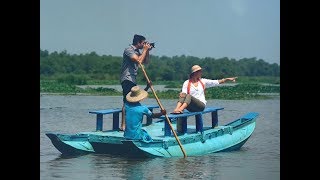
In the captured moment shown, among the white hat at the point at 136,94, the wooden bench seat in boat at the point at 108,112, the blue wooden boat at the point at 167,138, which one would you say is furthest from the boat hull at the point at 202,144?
the white hat at the point at 136,94

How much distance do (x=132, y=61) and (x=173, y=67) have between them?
0.34 meters

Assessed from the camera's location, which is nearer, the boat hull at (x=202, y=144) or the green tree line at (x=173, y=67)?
the boat hull at (x=202, y=144)

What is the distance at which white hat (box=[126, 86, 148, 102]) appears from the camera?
5680 mm

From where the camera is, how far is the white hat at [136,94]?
5.68m

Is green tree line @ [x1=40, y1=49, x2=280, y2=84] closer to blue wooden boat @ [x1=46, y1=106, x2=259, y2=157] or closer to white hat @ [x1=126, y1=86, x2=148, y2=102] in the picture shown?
white hat @ [x1=126, y1=86, x2=148, y2=102]

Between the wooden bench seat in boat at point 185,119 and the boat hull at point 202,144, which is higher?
the wooden bench seat in boat at point 185,119

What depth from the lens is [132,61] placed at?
5773mm

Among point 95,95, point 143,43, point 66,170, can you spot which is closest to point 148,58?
point 143,43

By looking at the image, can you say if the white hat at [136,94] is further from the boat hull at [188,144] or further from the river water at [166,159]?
the boat hull at [188,144]

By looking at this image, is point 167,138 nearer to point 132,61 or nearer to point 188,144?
point 188,144

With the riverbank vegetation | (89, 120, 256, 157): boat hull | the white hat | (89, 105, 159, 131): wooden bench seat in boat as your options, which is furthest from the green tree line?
(89, 120, 256, 157): boat hull

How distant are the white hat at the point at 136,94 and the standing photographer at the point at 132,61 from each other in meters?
0.04

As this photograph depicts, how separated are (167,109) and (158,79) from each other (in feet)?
0.86

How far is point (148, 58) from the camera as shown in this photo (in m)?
5.82
